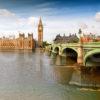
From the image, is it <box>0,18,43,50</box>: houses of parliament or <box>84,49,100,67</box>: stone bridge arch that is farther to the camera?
<box>0,18,43,50</box>: houses of parliament

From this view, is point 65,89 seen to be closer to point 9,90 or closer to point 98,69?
point 9,90

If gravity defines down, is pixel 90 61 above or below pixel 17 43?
below

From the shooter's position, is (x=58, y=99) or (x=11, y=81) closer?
(x=58, y=99)

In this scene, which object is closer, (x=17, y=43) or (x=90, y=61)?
(x=90, y=61)

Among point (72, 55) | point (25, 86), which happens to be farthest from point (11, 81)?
point (72, 55)

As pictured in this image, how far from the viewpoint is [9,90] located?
1806 centimetres

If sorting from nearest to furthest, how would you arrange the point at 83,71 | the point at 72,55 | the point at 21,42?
the point at 83,71
the point at 72,55
the point at 21,42

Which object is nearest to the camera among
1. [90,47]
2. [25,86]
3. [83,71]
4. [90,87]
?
[90,87]

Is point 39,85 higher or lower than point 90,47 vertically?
lower

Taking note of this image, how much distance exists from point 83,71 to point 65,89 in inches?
148

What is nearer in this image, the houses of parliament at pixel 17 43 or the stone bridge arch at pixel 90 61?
the stone bridge arch at pixel 90 61

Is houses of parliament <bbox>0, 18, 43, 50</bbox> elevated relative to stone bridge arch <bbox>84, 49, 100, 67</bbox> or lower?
elevated

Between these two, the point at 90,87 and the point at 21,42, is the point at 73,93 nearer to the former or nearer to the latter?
the point at 90,87

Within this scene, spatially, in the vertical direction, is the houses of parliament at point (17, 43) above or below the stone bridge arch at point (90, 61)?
above
